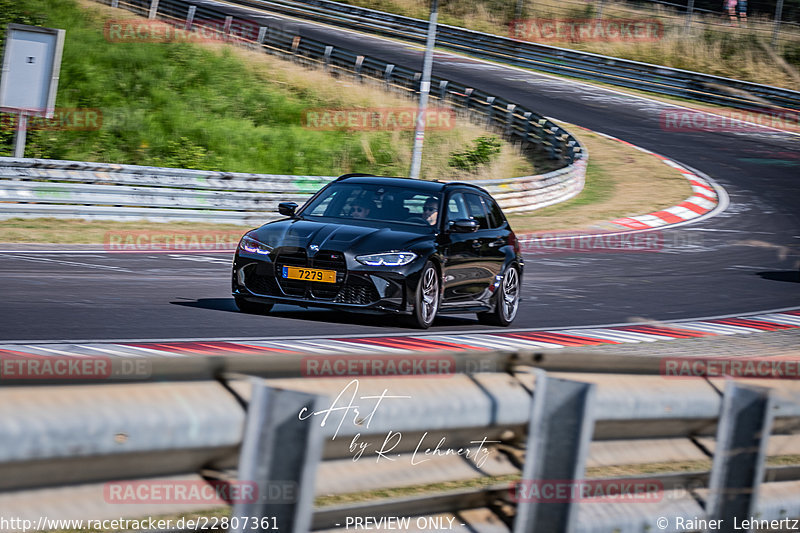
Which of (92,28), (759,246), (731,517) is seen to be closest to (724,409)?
(731,517)

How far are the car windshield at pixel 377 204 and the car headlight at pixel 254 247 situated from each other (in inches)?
38.1

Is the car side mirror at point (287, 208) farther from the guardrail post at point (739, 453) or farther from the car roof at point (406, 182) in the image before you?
the guardrail post at point (739, 453)

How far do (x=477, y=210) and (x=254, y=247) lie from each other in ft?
9.46

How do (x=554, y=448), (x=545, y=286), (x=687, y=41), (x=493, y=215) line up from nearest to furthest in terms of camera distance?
(x=554, y=448) → (x=493, y=215) → (x=545, y=286) → (x=687, y=41)

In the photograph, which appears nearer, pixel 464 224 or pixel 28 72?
pixel 464 224

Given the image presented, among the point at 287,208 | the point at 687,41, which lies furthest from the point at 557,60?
the point at 287,208

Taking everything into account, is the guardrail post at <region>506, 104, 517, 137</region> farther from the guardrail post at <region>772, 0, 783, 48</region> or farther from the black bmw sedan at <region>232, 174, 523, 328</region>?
the black bmw sedan at <region>232, 174, 523, 328</region>

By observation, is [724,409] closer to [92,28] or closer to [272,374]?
[272,374]

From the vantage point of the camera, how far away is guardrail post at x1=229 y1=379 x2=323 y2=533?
3188 millimetres

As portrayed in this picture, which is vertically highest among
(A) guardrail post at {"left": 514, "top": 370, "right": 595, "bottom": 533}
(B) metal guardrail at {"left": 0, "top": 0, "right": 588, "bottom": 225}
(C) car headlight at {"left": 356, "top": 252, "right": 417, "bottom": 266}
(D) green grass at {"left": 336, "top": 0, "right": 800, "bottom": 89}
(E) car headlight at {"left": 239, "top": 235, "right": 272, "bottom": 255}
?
(D) green grass at {"left": 336, "top": 0, "right": 800, "bottom": 89}

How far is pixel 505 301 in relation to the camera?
488 inches

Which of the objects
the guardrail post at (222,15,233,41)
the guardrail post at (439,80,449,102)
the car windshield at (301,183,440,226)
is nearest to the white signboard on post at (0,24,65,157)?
the car windshield at (301,183,440,226)

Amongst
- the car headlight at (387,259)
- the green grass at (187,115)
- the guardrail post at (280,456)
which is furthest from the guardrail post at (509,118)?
the guardrail post at (280,456)

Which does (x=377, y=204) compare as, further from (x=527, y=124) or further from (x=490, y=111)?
(x=490, y=111)
